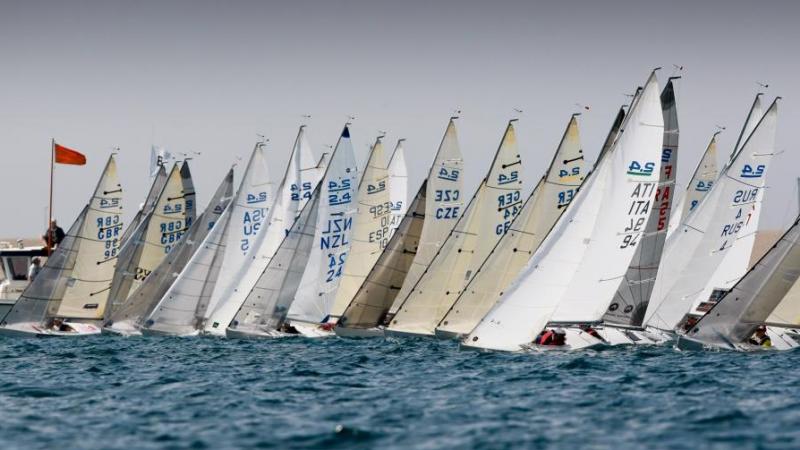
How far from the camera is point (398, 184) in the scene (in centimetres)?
6116

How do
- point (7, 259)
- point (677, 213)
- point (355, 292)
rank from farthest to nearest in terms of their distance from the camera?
point (7, 259)
point (677, 213)
point (355, 292)

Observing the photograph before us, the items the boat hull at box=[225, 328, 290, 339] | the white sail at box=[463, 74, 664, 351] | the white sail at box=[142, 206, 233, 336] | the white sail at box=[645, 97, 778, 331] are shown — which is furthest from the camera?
the white sail at box=[142, 206, 233, 336]

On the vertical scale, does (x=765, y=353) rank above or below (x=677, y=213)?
below

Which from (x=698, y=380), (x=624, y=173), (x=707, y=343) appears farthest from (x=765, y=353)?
(x=698, y=380)

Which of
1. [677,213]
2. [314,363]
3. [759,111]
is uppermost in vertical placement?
[759,111]

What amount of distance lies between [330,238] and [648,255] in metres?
13.2

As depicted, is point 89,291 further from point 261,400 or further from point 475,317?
point 261,400

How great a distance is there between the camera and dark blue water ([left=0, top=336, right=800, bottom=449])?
21.6m

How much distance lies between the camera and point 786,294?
3769 centimetres

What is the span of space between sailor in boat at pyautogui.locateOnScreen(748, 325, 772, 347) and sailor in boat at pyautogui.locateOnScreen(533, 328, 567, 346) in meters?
5.33

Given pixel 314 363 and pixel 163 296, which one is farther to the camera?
pixel 163 296

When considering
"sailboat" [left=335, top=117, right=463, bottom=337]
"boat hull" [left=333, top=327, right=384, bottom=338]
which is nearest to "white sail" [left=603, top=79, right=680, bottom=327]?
"sailboat" [left=335, top=117, right=463, bottom=337]

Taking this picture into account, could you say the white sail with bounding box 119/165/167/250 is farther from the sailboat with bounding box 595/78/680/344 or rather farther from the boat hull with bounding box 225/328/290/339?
the sailboat with bounding box 595/78/680/344

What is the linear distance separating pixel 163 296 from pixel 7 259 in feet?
38.1
